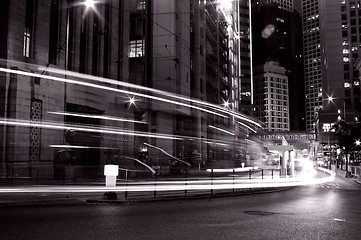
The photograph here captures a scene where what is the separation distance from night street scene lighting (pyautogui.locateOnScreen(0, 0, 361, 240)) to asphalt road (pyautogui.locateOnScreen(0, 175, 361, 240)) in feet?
0.17

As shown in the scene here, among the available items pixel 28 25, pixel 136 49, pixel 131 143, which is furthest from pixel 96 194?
pixel 136 49

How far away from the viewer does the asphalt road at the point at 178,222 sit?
9.83 meters

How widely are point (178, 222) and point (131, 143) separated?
1150 inches

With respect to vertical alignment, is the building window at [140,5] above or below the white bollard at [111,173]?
above

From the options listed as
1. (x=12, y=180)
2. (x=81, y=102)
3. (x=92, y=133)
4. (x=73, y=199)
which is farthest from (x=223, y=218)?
(x=92, y=133)

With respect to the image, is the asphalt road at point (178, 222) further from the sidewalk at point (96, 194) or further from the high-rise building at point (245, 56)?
the high-rise building at point (245, 56)

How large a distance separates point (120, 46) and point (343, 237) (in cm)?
3625

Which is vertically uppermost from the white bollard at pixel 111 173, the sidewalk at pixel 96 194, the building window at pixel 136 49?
the building window at pixel 136 49

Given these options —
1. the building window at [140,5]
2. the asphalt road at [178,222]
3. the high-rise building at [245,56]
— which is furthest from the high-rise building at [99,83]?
the high-rise building at [245,56]

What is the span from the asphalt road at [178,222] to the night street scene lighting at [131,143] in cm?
5

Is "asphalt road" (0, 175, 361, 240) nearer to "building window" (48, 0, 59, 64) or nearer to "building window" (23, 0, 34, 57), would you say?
"building window" (23, 0, 34, 57)

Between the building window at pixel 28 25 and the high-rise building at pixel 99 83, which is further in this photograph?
the building window at pixel 28 25

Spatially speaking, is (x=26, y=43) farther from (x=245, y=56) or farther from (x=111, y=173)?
(x=245, y=56)

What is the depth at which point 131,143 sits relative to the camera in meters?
40.7
